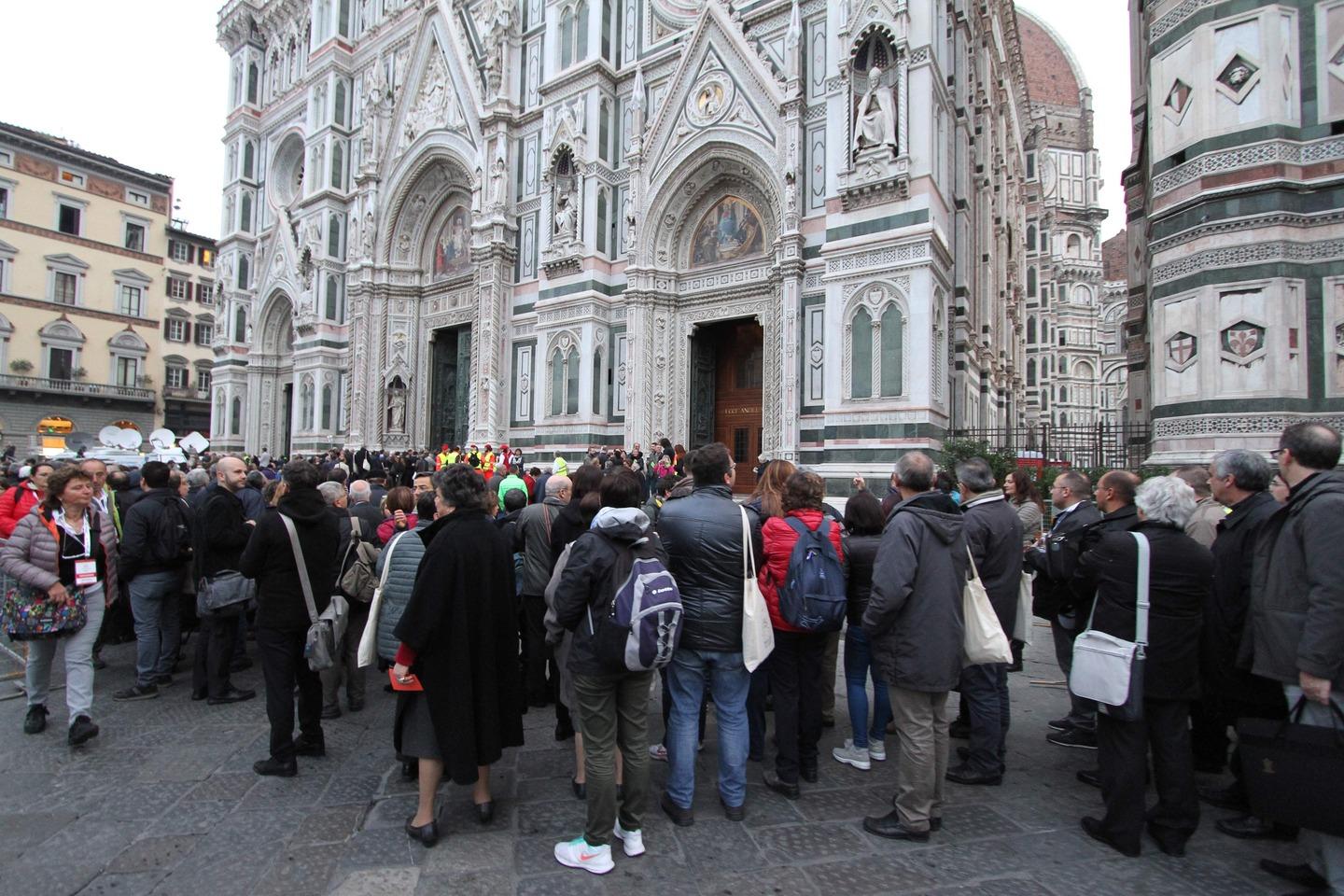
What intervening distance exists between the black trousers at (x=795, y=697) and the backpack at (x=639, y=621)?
95 cm

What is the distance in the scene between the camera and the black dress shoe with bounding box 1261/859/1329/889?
293cm

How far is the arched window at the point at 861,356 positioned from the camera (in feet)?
42.4

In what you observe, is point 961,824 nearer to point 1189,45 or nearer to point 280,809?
point 280,809

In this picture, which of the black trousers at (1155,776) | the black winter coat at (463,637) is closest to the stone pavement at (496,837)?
the black trousers at (1155,776)

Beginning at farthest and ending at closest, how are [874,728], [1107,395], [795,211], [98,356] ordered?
1. [1107,395]
2. [98,356]
3. [795,211]
4. [874,728]

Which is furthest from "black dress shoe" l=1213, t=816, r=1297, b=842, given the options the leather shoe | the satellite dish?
the satellite dish

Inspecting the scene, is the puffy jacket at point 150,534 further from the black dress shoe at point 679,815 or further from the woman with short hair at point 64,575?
the black dress shoe at point 679,815

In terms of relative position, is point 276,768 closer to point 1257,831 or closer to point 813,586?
point 813,586

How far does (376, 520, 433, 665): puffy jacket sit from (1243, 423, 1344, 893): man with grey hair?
4.24 meters

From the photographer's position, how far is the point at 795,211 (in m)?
14.4

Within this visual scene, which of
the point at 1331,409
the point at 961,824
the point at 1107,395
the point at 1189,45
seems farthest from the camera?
the point at 1107,395

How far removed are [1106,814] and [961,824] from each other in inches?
27.0

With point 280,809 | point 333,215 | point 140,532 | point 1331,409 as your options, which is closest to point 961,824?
point 280,809

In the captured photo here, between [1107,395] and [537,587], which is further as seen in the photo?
[1107,395]
